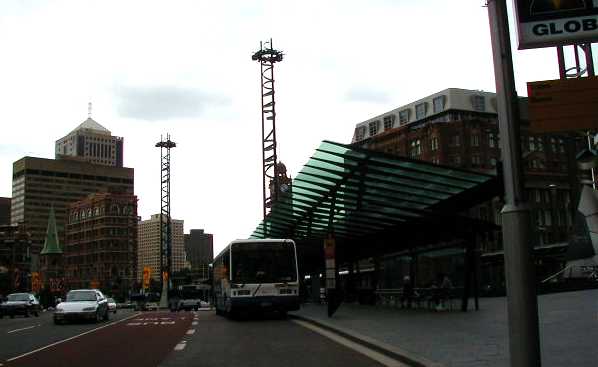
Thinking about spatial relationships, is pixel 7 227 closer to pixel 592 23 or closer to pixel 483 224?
pixel 483 224

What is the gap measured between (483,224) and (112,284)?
426ft

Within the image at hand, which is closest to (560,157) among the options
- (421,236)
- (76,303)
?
(421,236)

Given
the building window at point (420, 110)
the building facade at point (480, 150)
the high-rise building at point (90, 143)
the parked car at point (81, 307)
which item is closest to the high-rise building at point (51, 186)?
the high-rise building at point (90, 143)

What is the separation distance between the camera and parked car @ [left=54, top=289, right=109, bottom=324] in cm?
2702

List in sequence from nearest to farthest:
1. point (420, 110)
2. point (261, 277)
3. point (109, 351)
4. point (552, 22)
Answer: point (552, 22), point (109, 351), point (261, 277), point (420, 110)

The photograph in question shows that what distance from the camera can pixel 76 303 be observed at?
27.5m

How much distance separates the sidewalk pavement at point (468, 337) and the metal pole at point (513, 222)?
374 centimetres

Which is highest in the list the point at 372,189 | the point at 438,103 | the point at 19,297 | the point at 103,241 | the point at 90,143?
the point at 90,143

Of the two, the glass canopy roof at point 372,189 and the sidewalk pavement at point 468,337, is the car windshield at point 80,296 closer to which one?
the glass canopy roof at point 372,189

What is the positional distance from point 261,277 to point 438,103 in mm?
87319

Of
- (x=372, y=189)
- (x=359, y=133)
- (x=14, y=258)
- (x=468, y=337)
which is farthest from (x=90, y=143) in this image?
(x=468, y=337)

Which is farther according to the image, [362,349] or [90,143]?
[90,143]

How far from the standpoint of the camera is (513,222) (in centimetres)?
625

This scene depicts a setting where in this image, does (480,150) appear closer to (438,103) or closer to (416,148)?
(416,148)
